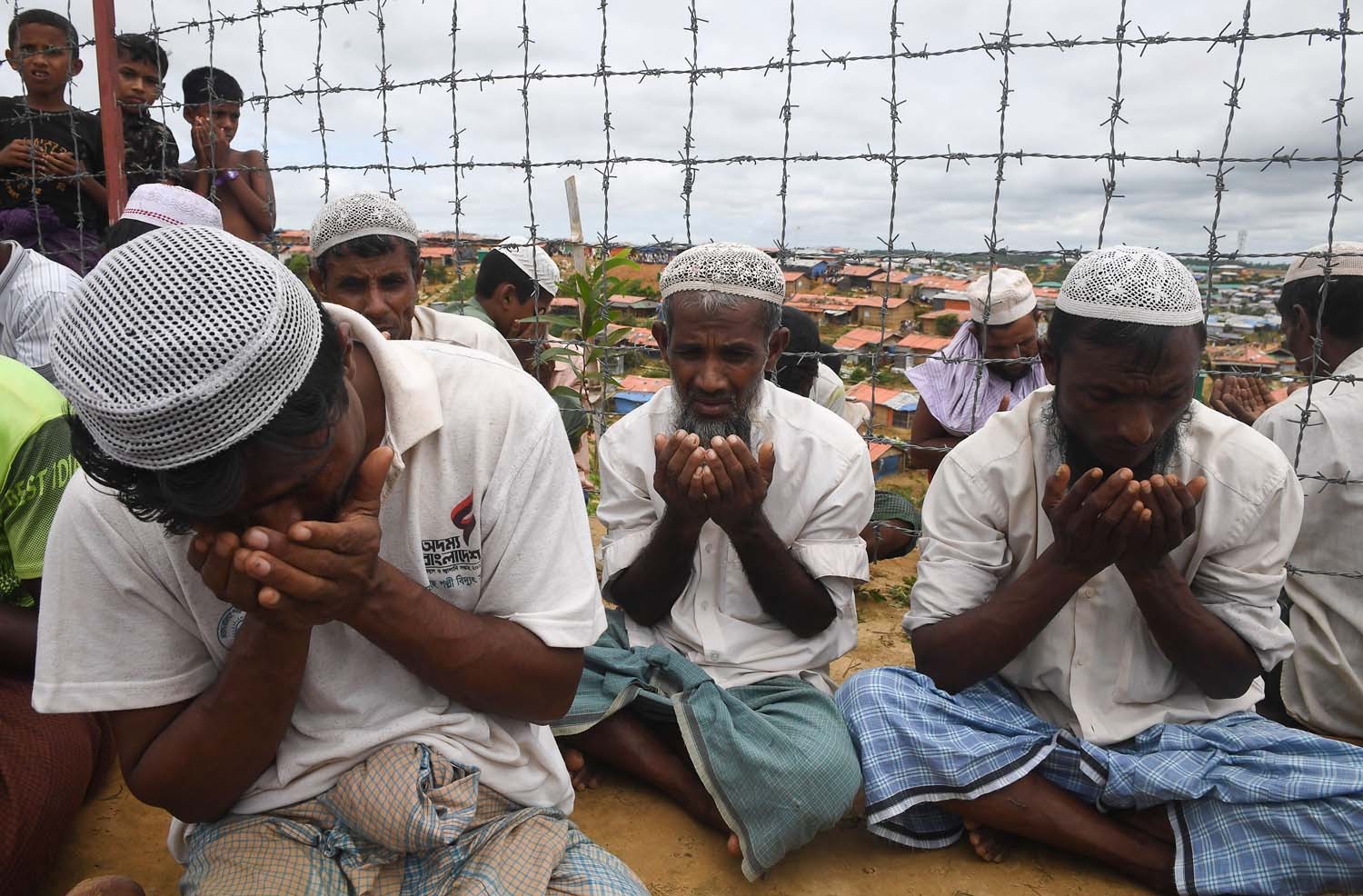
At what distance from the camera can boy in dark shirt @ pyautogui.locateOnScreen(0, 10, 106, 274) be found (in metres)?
4.96

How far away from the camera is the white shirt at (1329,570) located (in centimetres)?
308

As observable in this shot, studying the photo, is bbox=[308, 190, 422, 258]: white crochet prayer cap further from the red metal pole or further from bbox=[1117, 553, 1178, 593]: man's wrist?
bbox=[1117, 553, 1178, 593]: man's wrist

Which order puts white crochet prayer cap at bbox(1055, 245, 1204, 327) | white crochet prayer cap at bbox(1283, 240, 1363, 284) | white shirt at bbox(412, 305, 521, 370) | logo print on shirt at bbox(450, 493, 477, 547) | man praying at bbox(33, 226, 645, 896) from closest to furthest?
1. man praying at bbox(33, 226, 645, 896)
2. logo print on shirt at bbox(450, 493, 477, 547)
3. white crochet prayer cap at bbox(1055, 245, 1204, 327)
4. white crochet prayer cap at bbox(1283, 240, 1363, 284)
5. white shirt at bbox(412, 305, 521, 370)

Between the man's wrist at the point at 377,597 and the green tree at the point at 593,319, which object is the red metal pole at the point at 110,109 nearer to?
the green tree at the point at 593,319

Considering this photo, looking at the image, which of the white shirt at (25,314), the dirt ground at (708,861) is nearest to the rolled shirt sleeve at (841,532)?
the dirt ground at (708,861)

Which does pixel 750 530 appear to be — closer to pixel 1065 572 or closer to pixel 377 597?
pixel 1065 572

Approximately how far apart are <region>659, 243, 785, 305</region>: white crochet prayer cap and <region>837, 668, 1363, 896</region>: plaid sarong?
1.31m

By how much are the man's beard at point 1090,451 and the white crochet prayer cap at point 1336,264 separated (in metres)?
1.25

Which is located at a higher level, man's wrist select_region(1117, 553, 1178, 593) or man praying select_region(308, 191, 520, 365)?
man praying select_region(308, 191, 520, 365)

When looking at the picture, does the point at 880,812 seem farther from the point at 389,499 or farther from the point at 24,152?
the point at 24,152

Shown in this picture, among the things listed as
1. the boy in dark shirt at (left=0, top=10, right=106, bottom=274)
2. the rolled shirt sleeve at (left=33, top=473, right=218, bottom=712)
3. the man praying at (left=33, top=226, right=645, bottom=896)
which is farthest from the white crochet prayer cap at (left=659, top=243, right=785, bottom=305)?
the boy in dark shirt at (left=0, top=10, right=106, bottom=274)

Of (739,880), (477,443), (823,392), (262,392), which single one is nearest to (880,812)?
(739,880)

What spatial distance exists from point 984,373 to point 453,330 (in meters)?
2.69

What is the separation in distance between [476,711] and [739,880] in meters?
1.07
